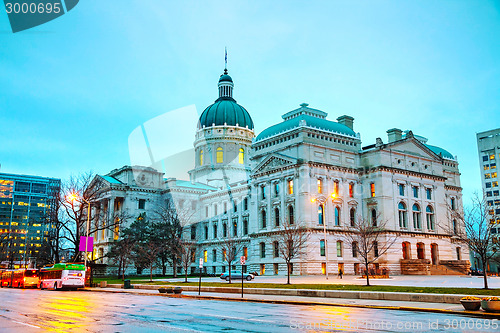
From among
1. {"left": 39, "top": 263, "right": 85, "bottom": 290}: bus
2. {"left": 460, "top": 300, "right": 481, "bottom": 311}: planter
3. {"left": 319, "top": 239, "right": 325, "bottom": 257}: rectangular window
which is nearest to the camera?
{"left": 460, "top": 300, "right": 481, "bottom": 311}: planter

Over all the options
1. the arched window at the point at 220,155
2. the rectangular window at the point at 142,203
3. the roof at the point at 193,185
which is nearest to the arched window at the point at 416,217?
the roof at the point at 193,185

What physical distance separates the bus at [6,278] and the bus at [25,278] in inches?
81.7

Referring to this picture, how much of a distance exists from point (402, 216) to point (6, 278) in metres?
58.9

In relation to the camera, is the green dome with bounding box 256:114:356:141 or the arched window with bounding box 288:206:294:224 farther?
the green dome with bounding box 256:114:356:141

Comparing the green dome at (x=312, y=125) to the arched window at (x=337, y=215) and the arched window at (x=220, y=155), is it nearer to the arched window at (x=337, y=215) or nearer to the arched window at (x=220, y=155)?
the arched window at (x=337, y=215)

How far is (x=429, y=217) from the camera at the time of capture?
270ft

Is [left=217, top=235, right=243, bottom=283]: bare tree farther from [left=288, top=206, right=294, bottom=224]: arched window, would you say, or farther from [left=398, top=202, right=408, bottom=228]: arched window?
[left=398, top=202, right=408, bottom=228]: arched window

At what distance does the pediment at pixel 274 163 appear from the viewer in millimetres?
73137

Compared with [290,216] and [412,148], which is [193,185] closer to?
[290,216]

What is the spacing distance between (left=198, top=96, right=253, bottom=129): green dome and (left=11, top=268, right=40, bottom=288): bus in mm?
64660

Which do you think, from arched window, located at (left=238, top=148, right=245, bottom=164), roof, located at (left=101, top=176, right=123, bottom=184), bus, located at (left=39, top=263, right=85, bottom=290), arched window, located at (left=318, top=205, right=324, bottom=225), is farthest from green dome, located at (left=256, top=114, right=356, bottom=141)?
bus, located at (left=39, top=263, right=85, bottom=290)

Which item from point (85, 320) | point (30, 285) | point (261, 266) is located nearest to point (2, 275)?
point (30, 285)

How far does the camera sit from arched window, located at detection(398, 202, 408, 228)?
7711 cm

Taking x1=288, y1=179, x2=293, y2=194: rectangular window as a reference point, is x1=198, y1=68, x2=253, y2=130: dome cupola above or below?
above
